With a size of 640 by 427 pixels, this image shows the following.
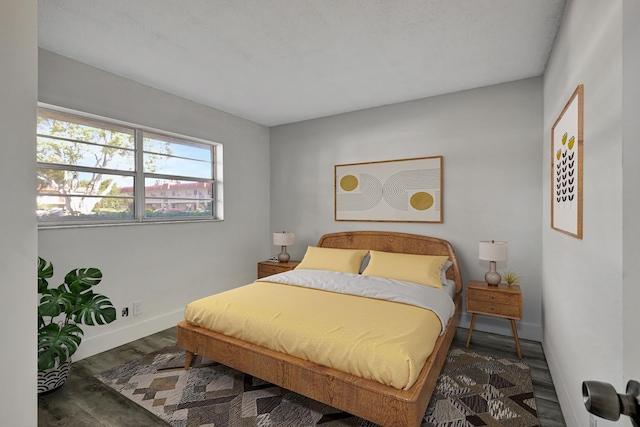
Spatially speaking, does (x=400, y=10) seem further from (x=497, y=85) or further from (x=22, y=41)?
(x=22, y=41)

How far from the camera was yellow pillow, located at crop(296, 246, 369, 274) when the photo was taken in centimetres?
349

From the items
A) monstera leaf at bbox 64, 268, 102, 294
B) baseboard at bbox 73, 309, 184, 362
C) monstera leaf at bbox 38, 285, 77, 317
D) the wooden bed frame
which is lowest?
baseboard at bbox 73, 309, 184, 362

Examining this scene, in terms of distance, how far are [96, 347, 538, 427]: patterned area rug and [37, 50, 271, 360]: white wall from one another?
0.72 metres

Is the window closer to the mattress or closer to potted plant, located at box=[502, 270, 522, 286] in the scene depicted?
the mattress

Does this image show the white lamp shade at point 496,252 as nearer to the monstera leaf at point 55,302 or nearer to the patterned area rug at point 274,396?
the patterned area rug at point 274,396

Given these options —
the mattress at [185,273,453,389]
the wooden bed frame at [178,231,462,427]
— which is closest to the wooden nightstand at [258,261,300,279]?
the mattress at [185,273,453,389]

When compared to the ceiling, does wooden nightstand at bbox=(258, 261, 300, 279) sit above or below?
below

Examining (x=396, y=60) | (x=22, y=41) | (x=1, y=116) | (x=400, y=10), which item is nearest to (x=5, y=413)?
(x=1, y=116)

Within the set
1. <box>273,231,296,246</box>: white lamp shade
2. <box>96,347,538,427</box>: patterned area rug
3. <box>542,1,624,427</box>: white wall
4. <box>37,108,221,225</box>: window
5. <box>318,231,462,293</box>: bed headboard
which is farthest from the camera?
<box>273,231,296,246</box>: white lamp shade

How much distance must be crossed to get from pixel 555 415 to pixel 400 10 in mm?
2773

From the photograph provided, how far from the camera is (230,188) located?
411 cm

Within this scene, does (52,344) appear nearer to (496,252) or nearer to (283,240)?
(283,240)

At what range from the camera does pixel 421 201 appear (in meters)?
3.58

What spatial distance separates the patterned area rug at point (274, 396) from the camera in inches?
75.4
